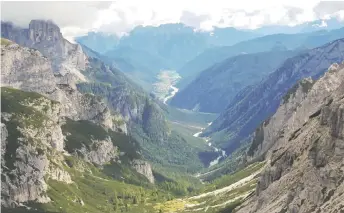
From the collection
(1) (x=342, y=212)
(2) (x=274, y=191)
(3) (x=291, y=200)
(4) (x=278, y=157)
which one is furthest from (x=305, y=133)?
(1) (x=342, y=212)

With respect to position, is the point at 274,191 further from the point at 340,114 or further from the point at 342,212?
the point at 342,212

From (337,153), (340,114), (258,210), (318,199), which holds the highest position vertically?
(340,114)

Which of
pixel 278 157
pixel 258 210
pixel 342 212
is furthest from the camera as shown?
pixel 278 157

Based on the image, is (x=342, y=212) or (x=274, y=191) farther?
(x=274, y=191)

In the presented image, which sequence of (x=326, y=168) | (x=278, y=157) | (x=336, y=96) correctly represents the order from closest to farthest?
(x=326, y=168) < (x=336, y=96) < (x=278, y=157)

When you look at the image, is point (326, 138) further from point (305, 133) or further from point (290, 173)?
point (305, 133)

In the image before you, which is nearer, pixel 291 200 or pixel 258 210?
pixel 291 200

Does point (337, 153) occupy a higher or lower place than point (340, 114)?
lower

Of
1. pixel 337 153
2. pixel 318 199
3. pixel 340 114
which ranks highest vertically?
pixel 340 114

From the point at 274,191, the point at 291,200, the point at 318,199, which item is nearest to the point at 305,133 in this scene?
the point at 274,191
